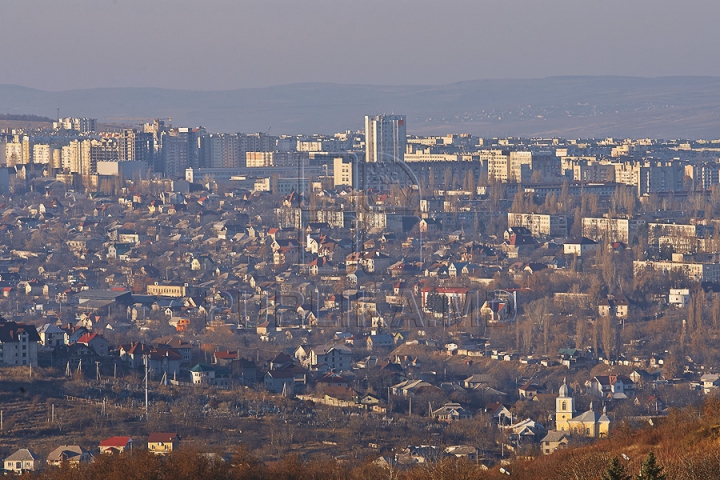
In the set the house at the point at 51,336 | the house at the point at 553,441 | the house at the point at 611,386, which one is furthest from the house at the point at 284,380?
the house at the point at 553,441

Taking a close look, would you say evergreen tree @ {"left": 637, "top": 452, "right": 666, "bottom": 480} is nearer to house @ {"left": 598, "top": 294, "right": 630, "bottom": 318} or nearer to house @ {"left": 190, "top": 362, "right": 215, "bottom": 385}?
house @ {"left": 190, "top": 362, "right": 215, "bottom": 385}

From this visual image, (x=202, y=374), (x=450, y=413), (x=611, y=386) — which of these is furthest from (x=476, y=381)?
(x=202, y=374)

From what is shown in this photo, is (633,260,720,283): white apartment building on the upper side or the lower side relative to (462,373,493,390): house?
upper

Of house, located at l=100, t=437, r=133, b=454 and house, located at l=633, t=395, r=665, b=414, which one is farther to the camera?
house, located at l=633, t=395, r=665, b=414

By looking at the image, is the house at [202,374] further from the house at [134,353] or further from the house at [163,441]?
the house at [163,441]

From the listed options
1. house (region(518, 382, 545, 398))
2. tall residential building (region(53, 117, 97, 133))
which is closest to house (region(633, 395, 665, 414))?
house (region(518, 382, 545, 398))

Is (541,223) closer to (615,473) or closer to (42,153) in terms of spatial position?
(42,153)

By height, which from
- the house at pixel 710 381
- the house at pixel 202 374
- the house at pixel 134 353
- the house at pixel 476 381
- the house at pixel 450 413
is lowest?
the house at pixel 710 381
